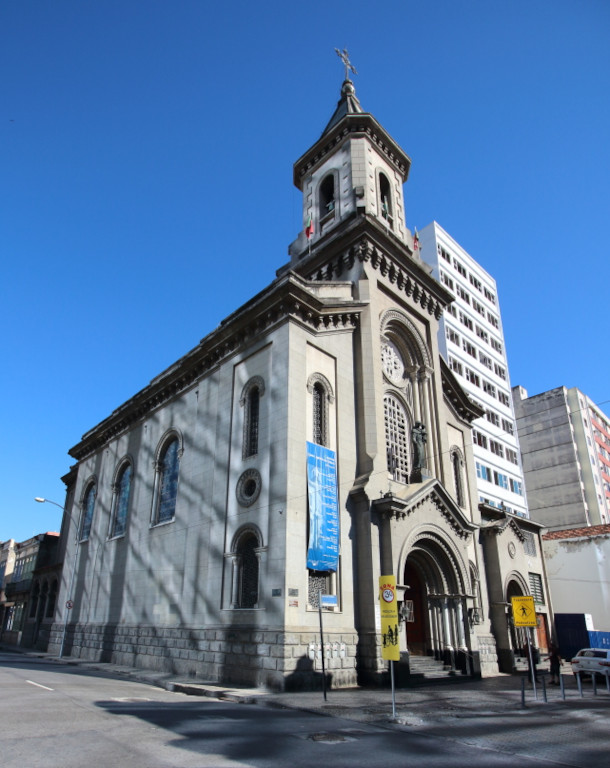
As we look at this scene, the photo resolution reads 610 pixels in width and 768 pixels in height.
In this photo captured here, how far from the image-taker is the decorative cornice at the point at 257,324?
22297 millimetres

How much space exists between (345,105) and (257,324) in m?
20.0

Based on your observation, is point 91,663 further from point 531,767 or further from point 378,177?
point 378,177

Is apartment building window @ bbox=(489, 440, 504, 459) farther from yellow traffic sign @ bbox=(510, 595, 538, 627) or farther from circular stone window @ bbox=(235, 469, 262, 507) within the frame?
yellow traffic sign @ bbox=(510, 595, 538, 627)

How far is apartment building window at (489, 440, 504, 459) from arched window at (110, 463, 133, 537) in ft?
120

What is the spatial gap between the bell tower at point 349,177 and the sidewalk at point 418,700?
20.9 metres

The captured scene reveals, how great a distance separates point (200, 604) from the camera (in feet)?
72.9

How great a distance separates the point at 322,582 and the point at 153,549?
11.4m

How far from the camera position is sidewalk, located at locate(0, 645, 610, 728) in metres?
13.0

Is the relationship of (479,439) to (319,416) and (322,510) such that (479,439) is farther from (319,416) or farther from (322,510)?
(322,510)

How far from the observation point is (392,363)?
27547 mm

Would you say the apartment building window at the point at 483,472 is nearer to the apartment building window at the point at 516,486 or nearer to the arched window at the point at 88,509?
the apartment building window at the point at 516,486

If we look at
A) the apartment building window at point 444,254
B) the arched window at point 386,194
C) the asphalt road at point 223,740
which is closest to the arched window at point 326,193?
the arched window at point 386,194

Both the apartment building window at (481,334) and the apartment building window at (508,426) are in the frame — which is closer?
the apartment building window at (508,426)

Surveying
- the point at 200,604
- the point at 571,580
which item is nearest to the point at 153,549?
the point at 200,604
